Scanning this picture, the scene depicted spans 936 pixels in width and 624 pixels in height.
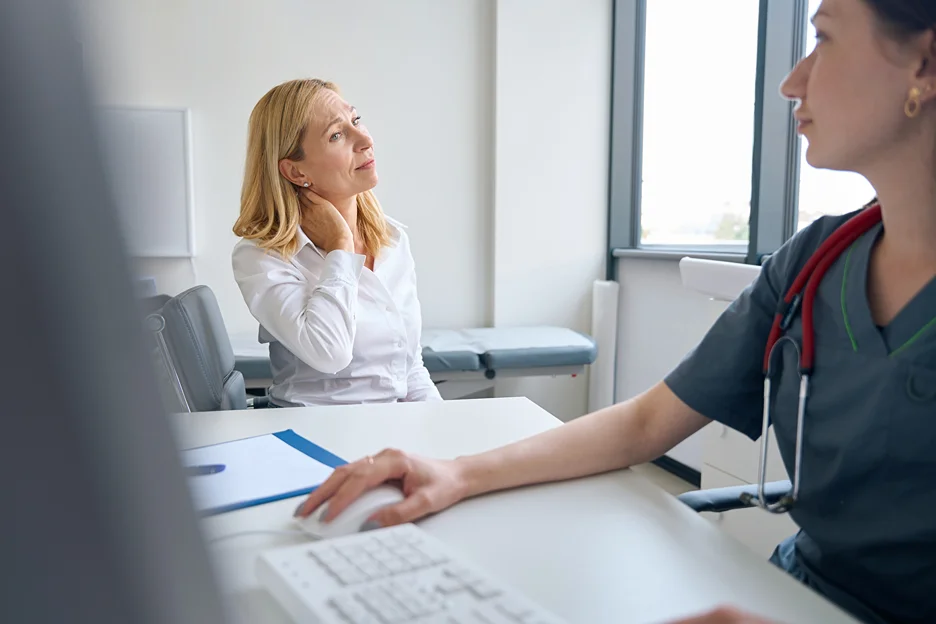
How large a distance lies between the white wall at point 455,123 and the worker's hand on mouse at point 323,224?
1.54 metres

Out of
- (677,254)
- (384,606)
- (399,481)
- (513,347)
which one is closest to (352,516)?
(399,481)

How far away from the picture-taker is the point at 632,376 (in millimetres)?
3375

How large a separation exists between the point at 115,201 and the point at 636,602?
0.59 meters

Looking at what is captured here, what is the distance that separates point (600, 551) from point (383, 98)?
2.89 m

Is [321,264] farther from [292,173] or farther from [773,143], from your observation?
[773,143]

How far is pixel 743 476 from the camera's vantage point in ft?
6.02

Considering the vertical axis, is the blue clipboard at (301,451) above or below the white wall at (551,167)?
below

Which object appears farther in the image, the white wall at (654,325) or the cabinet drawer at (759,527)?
the white wall at (654,325)

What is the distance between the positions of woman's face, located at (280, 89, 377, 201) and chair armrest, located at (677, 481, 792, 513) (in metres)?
1.12

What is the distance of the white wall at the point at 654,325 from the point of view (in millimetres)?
2945

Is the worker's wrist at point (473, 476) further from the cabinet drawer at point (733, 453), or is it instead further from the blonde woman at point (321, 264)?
the cabinet drawer at point (733, 453)


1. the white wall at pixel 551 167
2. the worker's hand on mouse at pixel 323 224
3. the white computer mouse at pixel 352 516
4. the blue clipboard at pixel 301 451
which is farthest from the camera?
the white wall at pixel 551 167

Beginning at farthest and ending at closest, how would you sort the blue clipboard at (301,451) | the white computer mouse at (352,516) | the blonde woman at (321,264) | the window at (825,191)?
the window at (825,191), the blonde woman at (321,264), the blue clipboard at (301,451), the white computer mouse at (352,516)

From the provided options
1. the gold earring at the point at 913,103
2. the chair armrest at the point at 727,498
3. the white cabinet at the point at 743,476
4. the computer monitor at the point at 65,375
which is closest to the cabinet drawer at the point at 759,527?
the white cabinet at the point at 743,476
